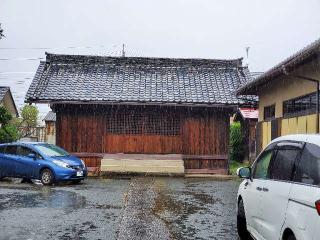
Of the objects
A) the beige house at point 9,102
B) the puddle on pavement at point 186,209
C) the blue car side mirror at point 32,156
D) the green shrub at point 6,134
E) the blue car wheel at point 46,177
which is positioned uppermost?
the beige house at point 9,102

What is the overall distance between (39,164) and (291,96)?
356 inches

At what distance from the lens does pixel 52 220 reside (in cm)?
909

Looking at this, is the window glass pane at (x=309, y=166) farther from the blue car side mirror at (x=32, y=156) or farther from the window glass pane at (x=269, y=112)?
the blue car side mirror at (x=32, y=156)

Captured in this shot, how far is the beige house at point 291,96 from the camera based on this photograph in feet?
35.0

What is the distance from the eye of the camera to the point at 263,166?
6605 mm

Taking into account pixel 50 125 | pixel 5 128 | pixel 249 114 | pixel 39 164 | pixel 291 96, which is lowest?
pixel 39 164

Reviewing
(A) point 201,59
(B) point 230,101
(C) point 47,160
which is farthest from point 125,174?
(A) point 201,59

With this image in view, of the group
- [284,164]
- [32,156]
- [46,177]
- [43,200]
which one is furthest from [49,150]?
[284,164]

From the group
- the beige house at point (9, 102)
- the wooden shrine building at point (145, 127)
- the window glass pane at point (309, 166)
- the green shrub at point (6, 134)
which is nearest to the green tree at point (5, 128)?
the green shrub at point (6, 134)

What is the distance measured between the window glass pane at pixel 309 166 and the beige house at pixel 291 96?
428 centimetres

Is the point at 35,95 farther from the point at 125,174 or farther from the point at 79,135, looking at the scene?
the point at 125,174

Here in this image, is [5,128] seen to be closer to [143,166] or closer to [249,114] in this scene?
[143,166]

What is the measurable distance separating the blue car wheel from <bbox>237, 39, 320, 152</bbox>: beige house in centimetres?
738

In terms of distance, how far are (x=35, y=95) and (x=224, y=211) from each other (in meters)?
13.1
